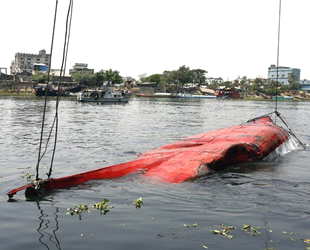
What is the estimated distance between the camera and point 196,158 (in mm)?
9898

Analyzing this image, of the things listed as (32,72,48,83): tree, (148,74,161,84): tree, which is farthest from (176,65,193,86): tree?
(32,72,48,83): tree

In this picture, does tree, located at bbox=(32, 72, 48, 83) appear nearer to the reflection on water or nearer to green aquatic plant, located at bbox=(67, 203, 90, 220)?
the reflection on water

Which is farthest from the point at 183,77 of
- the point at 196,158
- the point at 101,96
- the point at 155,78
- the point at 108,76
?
the point at 196,158

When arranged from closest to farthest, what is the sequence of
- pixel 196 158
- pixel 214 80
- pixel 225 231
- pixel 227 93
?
pixel 225 231
pixel 196 158
pixel 227 93
pixel 214 80

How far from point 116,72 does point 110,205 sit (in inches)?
4582

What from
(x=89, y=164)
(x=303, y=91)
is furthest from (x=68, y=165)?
(x=303, y=91)

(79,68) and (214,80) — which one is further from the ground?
(214,80)

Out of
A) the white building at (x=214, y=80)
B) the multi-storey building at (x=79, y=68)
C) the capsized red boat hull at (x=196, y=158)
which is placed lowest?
the capsized red boat hull at (x=196, y=158)

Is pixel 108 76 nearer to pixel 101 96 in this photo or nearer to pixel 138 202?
pixel 101 96

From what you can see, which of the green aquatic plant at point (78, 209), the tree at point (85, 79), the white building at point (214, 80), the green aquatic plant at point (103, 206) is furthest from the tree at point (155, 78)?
the green aquatic plant at point (78, 209)

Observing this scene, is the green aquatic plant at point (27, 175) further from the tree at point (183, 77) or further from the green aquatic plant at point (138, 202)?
the tree at point (183, 77)

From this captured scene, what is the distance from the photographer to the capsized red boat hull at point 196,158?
8.60m

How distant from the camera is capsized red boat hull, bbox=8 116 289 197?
860 centimetres

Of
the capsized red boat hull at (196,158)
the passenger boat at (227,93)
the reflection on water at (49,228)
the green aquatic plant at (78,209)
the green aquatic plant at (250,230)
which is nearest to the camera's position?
the reflection on water at (49,228)
